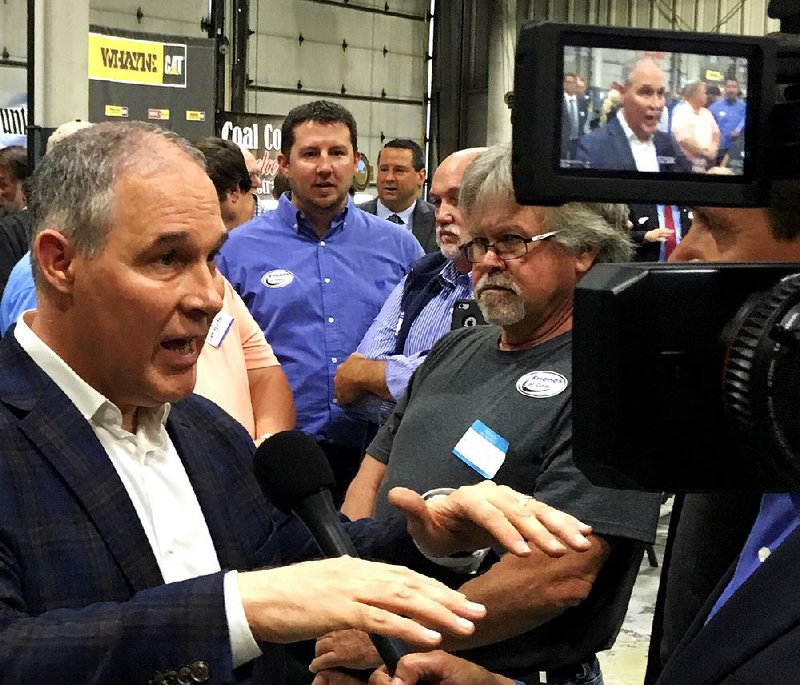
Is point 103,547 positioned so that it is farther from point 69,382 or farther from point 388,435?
point 388,435

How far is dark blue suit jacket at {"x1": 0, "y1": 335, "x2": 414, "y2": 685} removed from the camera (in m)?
1.13

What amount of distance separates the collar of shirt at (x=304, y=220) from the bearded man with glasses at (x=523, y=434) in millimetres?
1408

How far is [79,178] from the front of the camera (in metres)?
1.35

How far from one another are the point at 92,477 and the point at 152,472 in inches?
5.3

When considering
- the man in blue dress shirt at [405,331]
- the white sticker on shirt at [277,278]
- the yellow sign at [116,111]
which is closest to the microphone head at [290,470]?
the man in blue dress shirt at [405,331]

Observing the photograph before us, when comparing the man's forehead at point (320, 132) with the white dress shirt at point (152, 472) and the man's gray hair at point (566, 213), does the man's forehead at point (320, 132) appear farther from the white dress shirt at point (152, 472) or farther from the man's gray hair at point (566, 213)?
the white dress shirt at point (152, 472)

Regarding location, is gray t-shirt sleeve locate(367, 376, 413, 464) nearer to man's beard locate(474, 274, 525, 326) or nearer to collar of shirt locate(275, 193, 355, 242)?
man's beard locate(474, 274, 525, 326)

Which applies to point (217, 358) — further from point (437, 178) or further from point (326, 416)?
point (437, 178)

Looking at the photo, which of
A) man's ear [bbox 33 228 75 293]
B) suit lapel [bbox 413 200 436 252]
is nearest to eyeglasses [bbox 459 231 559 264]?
man's ear [bbox 33 228 75 293]

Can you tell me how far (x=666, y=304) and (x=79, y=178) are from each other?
78cm

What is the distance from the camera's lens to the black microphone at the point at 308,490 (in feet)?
3.81

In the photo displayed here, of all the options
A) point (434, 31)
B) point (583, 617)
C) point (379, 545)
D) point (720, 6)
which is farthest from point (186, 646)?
point (434, 31)

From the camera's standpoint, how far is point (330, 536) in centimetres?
119

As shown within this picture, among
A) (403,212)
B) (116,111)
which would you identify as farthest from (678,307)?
(116,111)
